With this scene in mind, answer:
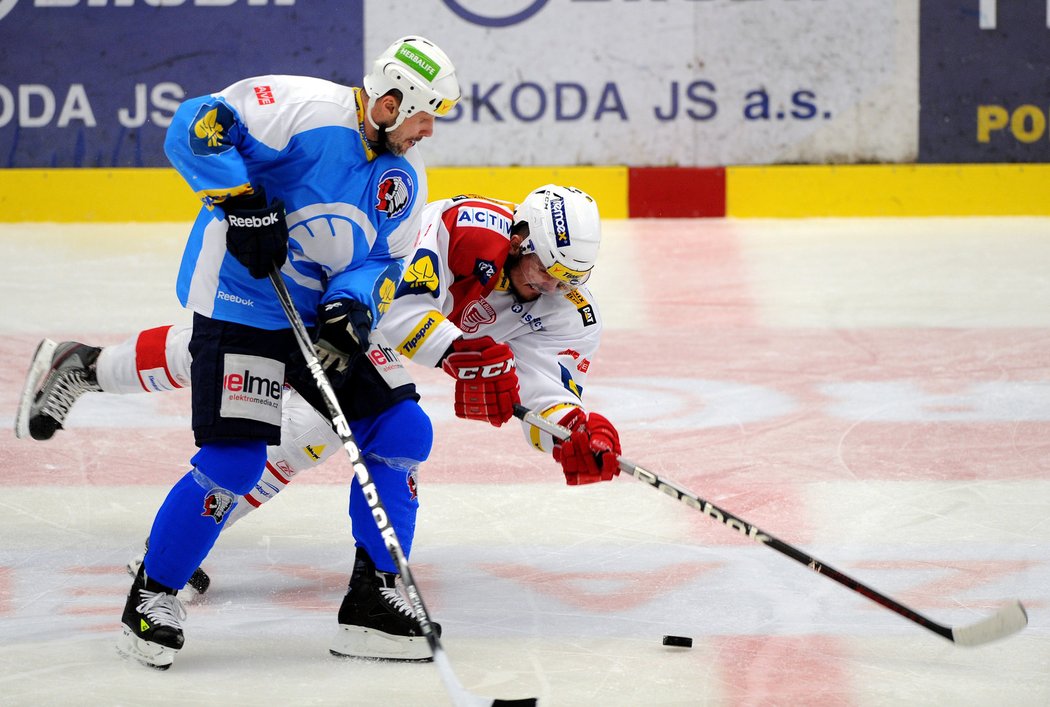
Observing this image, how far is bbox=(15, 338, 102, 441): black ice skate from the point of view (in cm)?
334

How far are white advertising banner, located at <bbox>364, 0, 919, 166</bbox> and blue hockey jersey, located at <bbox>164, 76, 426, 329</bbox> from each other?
5.65 m

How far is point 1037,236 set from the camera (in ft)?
25.8

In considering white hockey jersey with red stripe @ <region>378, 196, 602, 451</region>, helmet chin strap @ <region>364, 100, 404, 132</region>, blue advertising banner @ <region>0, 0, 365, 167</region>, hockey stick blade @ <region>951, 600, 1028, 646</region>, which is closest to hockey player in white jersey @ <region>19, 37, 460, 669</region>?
helmet chin strap @ <region>364, 100, 404, 132</region>

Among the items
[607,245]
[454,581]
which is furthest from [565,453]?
[607,245]

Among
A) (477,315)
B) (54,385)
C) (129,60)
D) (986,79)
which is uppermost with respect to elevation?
(129,60)

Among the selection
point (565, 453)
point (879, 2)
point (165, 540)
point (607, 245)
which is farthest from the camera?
point (879, 2)

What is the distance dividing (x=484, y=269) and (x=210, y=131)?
0.80 m

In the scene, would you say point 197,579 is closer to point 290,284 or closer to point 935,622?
point 290,284

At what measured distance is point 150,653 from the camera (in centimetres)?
267

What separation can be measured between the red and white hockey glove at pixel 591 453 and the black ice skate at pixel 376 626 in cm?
47

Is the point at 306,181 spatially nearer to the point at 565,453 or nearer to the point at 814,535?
the point at 565,453

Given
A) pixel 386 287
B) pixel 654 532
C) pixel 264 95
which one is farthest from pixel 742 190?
pixel 264 95

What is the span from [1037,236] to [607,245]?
2.32 m

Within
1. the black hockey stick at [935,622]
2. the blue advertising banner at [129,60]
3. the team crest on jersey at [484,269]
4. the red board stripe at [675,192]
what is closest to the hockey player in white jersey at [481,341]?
the team crest on jersey at [484,269]
